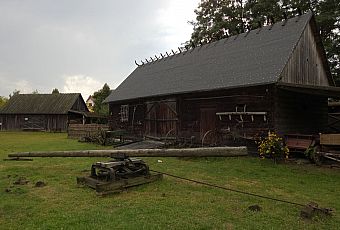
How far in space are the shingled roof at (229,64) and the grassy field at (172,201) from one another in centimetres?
494

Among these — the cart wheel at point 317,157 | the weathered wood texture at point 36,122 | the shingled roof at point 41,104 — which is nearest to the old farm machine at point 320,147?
the cart wheel at point 317,157

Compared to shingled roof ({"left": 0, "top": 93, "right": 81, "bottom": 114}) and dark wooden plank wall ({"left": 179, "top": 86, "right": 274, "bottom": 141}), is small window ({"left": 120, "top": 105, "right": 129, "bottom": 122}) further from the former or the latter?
shingled roof ({"left": 0, "top": 93, "right": 81, "bottom": 114})

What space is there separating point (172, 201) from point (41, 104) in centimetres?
4086

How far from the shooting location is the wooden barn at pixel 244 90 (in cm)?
1270

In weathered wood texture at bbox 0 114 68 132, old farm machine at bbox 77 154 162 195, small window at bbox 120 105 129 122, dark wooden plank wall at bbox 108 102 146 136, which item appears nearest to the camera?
old farm machine at bbox 77 154 162 195

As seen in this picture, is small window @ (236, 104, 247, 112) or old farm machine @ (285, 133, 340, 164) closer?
old farm machine @ (285, 133, 340, 164)

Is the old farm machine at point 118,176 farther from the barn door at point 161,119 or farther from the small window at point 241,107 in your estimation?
the barn door at point 161,119

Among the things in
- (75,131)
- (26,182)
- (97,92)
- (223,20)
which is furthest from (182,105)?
(97,92)

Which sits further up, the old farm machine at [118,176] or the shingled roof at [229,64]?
the shingled roof at [229,64]

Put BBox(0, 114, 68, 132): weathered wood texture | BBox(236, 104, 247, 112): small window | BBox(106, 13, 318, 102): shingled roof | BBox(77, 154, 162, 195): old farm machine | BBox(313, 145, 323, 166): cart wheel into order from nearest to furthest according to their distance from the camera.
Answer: BBox(77, 154, 162, 195): old farm machine, BBox(313, 145, 323, 166): cart wheel, BBox(106, 13, 318, 102): shingled roof, BBox(236, 104, 247, 112): small window, BBox(0, 114, 68, 132): weathered wood texture

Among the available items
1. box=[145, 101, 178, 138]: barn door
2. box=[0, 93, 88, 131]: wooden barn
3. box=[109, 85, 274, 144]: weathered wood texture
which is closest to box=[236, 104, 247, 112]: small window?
box=[109, 85, 274, 144]: weathered wood texture

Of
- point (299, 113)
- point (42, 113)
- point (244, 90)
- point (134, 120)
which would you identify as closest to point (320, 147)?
point (299, 113)

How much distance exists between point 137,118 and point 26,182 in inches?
515

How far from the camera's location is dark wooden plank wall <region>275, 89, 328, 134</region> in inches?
505
